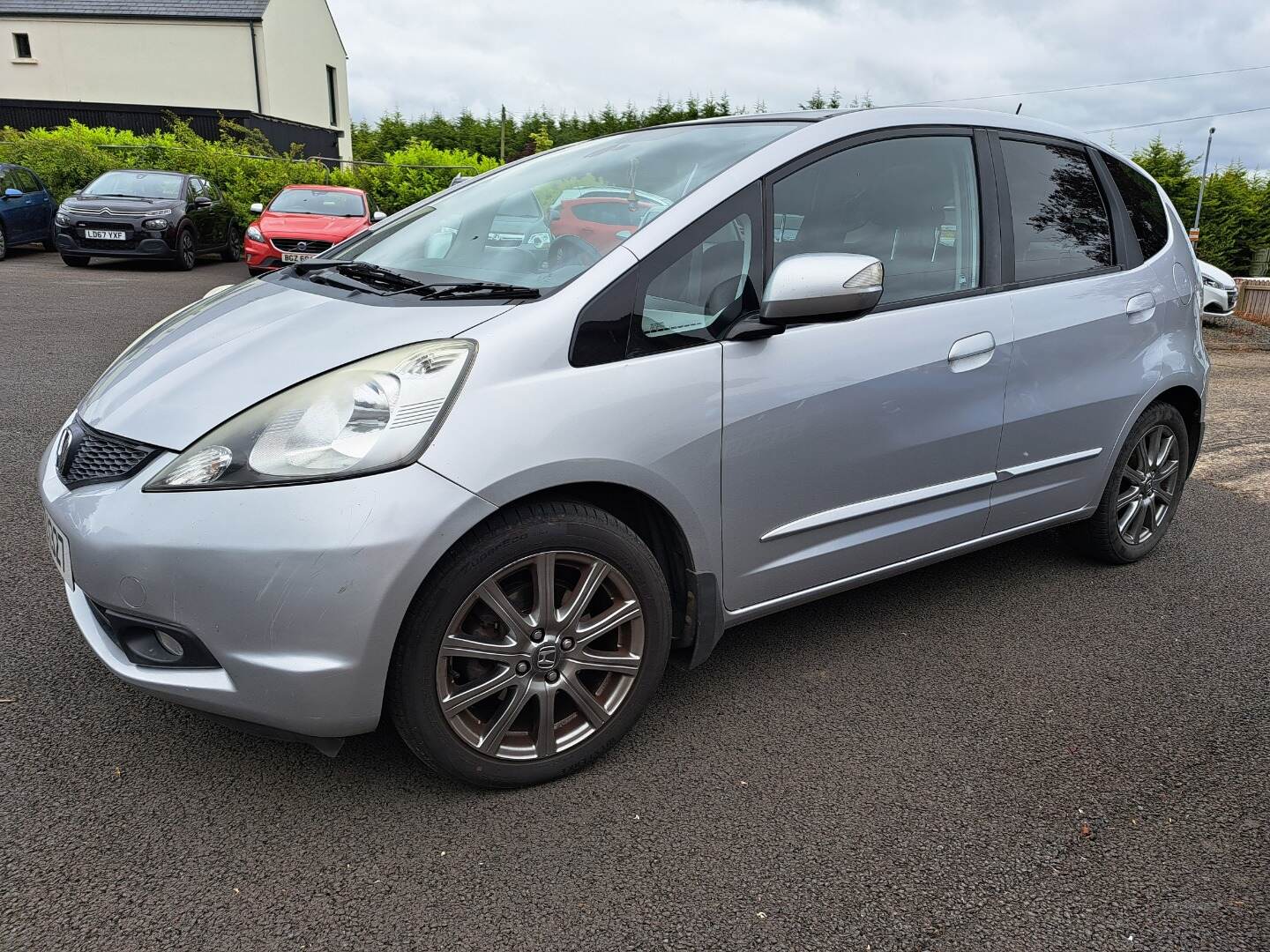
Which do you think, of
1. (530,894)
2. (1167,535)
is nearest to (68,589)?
(530,894)

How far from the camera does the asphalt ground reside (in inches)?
79.4

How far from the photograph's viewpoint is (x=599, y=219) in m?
2.77

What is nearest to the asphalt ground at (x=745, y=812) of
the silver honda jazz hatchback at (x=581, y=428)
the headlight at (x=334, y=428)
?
the silver honda jazz hatchback at (x=581, y=428)

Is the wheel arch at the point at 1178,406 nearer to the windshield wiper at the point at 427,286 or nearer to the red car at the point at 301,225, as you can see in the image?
the windshield wiper at the point at 427,286

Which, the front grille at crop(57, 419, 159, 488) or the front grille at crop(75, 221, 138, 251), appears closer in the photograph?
the front grille at crop(57, 419, 159, 488)

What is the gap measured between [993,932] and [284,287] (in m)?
2.50

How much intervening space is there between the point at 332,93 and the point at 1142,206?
1501 inches

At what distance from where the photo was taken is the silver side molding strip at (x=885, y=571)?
2.85 meters

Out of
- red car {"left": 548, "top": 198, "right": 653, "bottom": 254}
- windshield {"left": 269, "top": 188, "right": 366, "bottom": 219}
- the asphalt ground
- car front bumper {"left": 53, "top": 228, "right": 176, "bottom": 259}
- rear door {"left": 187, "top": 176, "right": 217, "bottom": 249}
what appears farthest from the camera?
rear door {"left": 187, "top": 176, "right": 217, "bottom": 249}

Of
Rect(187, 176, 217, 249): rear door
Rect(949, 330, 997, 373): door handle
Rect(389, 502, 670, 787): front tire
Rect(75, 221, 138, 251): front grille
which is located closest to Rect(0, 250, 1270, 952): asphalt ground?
Rect(389, 502, 670, 787): front tire

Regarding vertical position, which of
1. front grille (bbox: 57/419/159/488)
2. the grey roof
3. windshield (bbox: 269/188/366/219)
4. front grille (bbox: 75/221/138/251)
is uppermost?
the grey roof

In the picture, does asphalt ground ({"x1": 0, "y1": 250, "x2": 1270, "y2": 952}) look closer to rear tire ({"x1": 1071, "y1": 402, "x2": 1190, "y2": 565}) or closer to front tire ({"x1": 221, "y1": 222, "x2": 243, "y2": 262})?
rear tire ({"x1": 1071, "y1": 402, "x2": 1190, "y2": 565})

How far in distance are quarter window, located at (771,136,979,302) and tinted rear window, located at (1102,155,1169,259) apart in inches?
39.9

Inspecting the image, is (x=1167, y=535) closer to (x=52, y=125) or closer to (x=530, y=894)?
(x=530, y=894)
